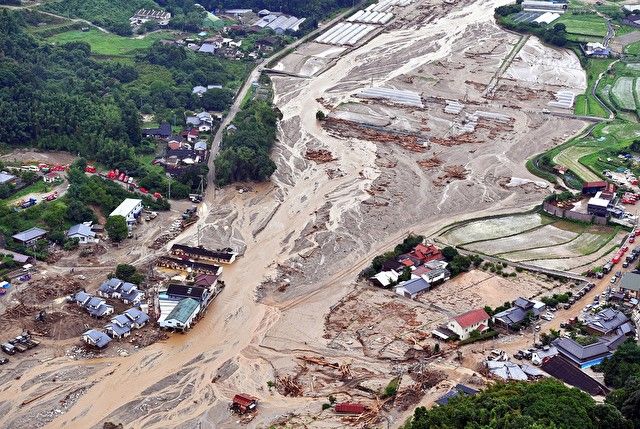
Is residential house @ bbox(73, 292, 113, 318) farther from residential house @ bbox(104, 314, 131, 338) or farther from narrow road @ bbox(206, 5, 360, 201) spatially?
narrow road @ bbox(206, 5, 360, 201)

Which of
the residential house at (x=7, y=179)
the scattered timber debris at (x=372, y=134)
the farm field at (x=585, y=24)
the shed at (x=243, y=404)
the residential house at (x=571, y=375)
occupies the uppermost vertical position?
the residential house at (x=7, y=179)

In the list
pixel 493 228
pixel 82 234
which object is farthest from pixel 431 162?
pixel 82 234

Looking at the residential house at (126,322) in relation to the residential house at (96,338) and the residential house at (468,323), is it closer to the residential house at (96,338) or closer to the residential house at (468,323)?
the residential house at (96,338)

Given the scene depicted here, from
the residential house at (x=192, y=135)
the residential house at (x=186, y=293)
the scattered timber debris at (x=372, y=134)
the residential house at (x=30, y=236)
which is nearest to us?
the residential house at (x=186, y=293)

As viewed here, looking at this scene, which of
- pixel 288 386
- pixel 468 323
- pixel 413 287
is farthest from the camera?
pixel 413 287

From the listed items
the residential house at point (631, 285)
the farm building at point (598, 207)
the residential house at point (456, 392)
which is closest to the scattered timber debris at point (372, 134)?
the farm building at point (598, 207)

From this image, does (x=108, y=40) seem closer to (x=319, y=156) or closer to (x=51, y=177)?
(x=51, y=177)

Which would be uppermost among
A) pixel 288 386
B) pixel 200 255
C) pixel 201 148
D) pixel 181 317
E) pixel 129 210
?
pixel 129 210

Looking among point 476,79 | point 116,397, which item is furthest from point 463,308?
point 476,79
